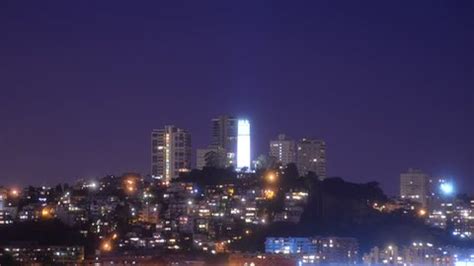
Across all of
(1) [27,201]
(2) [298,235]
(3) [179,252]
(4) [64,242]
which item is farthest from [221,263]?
(1) [27,201]

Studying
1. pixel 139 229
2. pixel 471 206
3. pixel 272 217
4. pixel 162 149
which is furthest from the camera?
pixel 162 149

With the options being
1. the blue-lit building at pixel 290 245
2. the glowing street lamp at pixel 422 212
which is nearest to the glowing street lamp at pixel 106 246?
the blue-lit building at pixel 290 245

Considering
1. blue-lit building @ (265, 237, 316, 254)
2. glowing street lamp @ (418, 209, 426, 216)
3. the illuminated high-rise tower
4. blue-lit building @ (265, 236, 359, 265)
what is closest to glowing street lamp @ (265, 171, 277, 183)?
the illuminated high-rise tower

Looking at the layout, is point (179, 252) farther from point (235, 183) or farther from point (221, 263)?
point (235, 183)

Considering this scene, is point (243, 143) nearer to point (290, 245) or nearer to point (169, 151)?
point (169, 151)

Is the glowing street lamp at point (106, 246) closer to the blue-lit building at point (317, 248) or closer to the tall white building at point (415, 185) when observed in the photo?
the blue-lit building at point (317, 248)

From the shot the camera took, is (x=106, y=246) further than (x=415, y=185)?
No

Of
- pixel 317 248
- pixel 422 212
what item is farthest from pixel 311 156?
pixel 317 248
